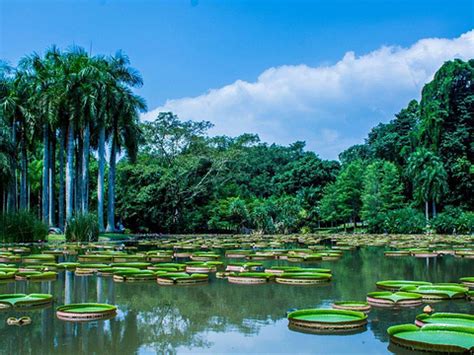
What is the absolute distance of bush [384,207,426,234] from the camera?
4156cm

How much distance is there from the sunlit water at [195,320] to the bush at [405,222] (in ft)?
97.2

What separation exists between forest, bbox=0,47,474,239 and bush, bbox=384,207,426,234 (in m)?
0.10

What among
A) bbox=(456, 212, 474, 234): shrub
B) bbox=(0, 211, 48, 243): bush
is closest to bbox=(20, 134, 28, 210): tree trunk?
bbox=(0, 211, 48, 243): bush

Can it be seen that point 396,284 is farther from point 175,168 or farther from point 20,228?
point 175,168

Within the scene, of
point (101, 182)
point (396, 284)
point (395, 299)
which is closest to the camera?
point (395, 299)

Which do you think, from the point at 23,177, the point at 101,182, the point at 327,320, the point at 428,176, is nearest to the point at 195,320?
the point at 327,320

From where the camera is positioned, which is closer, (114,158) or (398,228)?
(114,158)

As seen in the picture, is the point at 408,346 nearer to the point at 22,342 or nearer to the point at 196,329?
the point at 196,329

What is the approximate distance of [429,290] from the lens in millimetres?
9828

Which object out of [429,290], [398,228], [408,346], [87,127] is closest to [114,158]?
[87,127]

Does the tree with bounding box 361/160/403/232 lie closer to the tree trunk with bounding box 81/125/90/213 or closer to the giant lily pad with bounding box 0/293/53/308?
the tree trunk with bounding box 81/125/90/213

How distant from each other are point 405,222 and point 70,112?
26.7 m

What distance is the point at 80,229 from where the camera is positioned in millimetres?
26203

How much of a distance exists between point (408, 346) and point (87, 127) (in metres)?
30.5
